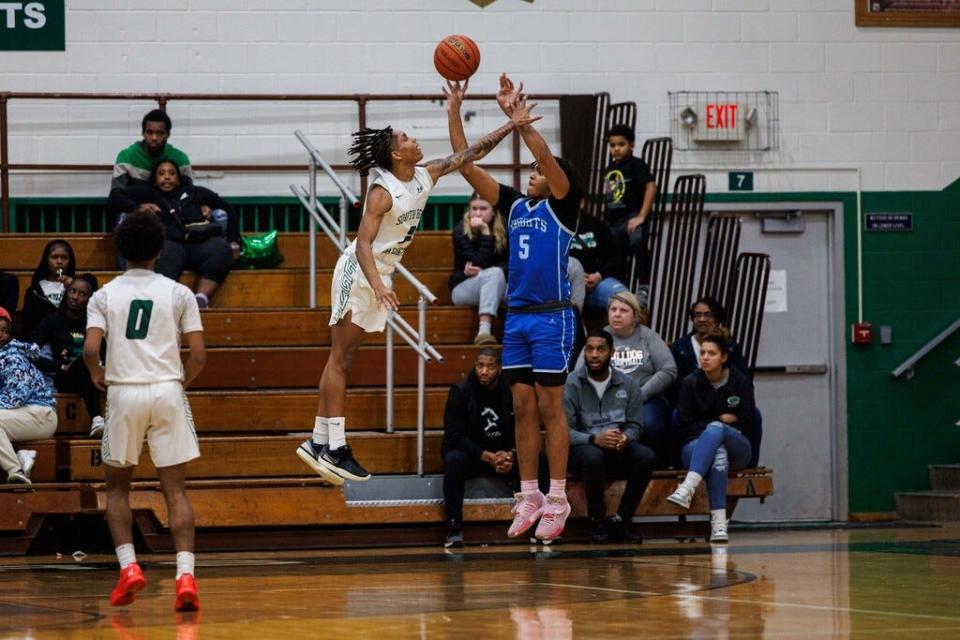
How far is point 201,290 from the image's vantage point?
36.8 feet

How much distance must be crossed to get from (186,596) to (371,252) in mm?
2227

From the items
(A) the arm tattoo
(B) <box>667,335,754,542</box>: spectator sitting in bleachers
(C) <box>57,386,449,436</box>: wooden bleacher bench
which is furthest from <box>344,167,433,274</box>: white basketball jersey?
(B) <box>667,335,754,542</box>: spectator sitting in bleachers

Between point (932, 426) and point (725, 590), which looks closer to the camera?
point (725, 590)

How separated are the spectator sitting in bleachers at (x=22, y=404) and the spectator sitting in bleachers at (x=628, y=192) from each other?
4239mm

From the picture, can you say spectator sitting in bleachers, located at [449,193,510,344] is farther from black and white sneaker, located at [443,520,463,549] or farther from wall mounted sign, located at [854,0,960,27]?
wall mounted sign, located at [854,0,960,27]

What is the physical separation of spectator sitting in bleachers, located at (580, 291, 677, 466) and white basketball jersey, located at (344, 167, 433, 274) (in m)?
3.00

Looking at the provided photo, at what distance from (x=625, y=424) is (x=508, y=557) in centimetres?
191

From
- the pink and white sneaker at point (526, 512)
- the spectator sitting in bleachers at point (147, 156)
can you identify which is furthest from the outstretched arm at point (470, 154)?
the spectator sitting in bleachers at point (147, 156)

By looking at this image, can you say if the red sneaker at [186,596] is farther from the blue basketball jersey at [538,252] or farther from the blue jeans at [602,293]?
the blue jeans at [602,293]

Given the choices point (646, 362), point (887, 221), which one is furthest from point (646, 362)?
point (887, 221)

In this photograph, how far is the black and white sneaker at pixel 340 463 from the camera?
7.83 meters

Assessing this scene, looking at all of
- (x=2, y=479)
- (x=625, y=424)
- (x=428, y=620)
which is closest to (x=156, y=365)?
(x=428, y=620)

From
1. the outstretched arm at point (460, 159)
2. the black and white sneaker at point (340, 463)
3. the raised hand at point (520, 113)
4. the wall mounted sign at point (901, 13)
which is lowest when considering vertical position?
the black and white sneaker at point (340, 463)

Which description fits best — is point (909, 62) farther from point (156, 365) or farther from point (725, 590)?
point (156, 365)
